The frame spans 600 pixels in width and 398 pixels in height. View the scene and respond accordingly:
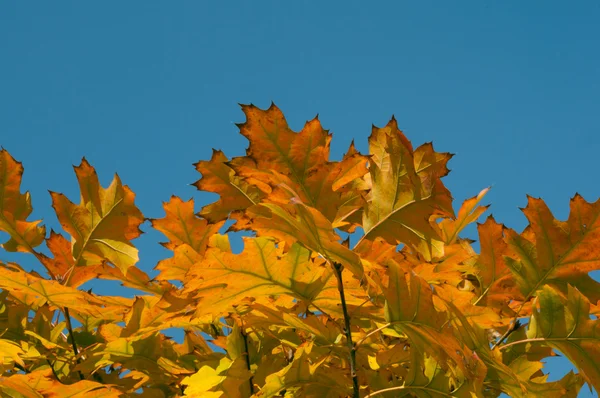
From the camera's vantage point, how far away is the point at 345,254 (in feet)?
4.89

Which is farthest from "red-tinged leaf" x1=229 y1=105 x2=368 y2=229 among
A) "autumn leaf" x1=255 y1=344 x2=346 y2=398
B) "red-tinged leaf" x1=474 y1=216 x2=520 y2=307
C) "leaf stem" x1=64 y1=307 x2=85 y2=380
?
"leaf stem" x1=64 y1=307 x2=85 y2=380

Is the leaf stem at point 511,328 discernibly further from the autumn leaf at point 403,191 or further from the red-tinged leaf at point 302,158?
the red-tinged leaf at point 302,158

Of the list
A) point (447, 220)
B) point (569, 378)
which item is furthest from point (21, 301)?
point (569, 378)

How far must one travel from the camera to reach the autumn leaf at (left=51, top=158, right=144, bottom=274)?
2170mm

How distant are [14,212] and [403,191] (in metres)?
1.38

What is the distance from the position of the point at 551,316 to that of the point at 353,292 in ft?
2.02

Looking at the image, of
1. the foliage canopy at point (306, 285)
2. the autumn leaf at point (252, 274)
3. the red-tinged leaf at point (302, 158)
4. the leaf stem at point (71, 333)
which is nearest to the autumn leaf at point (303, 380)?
the foliage canopy at point (306, 285)

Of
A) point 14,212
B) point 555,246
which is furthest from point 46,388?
point 555,246

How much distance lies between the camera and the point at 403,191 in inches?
70.9

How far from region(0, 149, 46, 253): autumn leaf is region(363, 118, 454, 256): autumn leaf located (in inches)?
46.6

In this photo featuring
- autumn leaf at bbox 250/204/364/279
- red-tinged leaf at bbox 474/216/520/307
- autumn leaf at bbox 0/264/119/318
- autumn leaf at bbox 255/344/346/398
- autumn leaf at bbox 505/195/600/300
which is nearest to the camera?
autumn leaf at bbox 250/204/364/279

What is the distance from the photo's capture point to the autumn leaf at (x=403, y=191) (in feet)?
5.82

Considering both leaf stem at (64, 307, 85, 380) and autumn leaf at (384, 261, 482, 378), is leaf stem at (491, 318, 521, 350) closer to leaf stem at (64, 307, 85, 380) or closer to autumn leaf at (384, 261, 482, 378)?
autumn leaf at (384, 261, 482, 378)

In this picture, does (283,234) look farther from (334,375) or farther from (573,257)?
(573,257)
